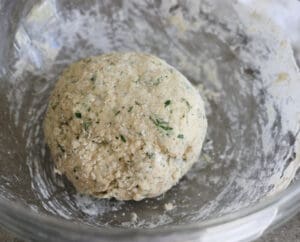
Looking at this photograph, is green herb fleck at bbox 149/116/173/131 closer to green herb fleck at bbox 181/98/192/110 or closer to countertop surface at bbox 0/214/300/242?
green herb fleck at bbox 181/98/192/110

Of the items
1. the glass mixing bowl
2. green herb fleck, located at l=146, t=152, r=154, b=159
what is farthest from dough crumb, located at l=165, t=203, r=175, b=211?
green herb fleck, located at l=146, t=152, r=154, b=159

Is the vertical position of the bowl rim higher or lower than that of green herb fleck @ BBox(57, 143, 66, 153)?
higher

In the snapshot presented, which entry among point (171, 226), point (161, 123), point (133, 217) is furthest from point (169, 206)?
point (171, 226)

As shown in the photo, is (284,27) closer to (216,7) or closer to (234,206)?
(216,7)

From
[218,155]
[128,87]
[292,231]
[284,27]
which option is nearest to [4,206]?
[128,87]

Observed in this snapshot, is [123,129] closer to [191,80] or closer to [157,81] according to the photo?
[157,81]

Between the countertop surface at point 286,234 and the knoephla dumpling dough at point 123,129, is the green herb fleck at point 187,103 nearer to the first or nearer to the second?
the knoephla dumpling dough at point 123,129
